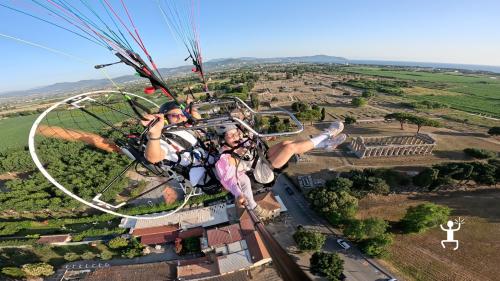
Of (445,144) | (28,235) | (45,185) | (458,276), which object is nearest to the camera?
(458,276)

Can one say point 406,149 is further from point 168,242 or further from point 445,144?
point 168,242

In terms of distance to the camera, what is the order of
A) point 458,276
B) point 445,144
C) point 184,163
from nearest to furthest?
point 184,163 < point 458,276 < point 445,144

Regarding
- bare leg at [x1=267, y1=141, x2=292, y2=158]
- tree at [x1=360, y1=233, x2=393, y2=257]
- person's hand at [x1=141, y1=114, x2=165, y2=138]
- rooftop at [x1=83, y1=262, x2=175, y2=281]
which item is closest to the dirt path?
person's hand at [x1=141, y1=114, x2=165, y2=138]

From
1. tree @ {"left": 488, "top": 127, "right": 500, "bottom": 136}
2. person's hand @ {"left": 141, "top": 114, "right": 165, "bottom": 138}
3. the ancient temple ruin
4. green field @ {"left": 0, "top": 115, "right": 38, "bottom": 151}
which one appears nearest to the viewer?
person's hand @ {"left": 141, "top": 114, "right": 165, "bottom": 138}

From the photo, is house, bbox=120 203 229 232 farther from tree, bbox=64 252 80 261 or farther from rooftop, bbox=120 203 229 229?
tree, bbox=64 252 80 261

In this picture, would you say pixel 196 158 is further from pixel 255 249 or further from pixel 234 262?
pixel 255 249

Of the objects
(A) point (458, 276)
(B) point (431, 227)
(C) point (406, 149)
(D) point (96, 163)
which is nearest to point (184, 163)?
(A) point (458, 276)

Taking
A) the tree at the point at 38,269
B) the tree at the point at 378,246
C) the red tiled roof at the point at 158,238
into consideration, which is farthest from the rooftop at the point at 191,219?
the tree at the point at 378,246
